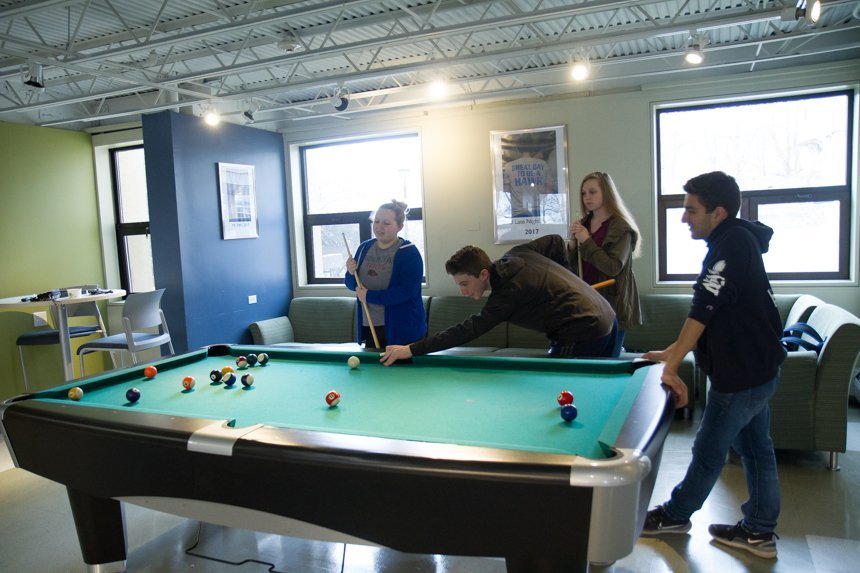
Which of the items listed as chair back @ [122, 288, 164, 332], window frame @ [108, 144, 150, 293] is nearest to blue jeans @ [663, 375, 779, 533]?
chair back @ [122, 288, 164, 332]

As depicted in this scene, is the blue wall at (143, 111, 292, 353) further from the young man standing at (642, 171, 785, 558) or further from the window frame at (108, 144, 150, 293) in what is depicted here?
the young man standing at (642, 171, 785, 558)

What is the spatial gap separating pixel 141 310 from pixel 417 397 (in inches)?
124

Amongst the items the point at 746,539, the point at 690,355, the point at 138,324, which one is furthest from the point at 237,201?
the point at 746,539

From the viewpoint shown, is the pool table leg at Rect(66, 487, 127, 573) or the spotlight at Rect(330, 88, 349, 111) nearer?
the pool table leg at Rect(66, 487, 127, 573)

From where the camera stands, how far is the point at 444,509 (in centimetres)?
151

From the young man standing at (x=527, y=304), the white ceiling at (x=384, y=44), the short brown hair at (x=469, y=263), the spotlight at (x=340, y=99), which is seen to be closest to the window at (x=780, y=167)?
the white ceiling at (x=384, y=44)

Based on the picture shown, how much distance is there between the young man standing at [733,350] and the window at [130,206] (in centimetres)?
556

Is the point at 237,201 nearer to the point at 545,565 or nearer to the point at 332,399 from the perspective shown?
the point at 332,399

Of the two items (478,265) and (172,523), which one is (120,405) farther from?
(478,265)

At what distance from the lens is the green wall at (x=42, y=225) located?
5.39 metres

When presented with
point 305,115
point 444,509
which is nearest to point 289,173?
point 305,115

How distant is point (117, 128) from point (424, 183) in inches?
121

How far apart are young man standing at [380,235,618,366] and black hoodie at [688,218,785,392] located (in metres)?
0.57

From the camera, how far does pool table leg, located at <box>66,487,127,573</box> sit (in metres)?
2.31
